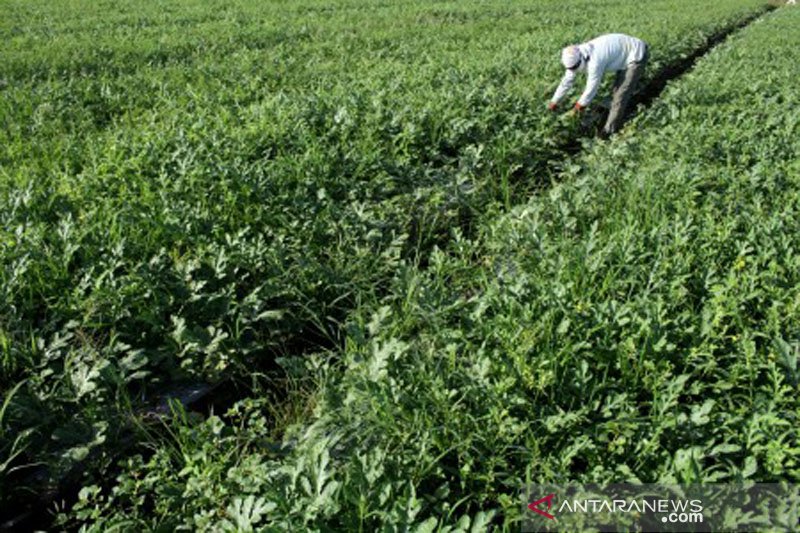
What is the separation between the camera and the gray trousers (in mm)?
7945

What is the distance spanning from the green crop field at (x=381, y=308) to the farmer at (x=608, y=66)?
28.5 inches

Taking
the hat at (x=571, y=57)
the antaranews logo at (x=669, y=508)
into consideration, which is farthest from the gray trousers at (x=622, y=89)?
the antaranews logo at (x=669, y=508)

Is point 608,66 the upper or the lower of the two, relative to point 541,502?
upper

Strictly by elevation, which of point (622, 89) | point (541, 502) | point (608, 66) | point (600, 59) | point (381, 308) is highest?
point (600, 59)

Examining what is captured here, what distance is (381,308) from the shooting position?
3326 millimetres

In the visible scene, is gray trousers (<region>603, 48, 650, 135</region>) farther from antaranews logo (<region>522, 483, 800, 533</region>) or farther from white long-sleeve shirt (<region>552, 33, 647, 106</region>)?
antaranews logo (<region>522, 483, 800, 533</region>)

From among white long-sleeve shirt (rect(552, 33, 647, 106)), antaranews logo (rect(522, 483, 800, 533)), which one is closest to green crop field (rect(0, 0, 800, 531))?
antaranews logo (rect(522, 483, 800, 533))

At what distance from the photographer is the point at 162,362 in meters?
3.37

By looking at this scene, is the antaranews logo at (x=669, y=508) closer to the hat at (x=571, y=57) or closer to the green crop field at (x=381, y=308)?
the green crop field at (x=381, y=308)

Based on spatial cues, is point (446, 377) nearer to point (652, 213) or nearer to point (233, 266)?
point (233, 266)

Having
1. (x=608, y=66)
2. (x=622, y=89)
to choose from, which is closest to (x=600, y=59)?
(x=608, y=66)

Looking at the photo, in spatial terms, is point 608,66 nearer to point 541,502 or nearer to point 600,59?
point 600,59

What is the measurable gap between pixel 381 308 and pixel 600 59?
5596 mm

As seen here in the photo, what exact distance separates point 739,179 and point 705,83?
4.94 metres
